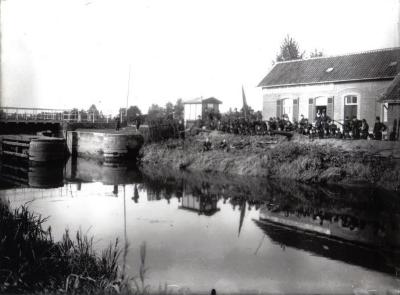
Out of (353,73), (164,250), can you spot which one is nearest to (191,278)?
(164,250)

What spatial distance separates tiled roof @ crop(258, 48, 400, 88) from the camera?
21.5 metres

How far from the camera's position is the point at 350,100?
73.2ft

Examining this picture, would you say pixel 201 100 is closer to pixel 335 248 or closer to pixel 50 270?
pixel 335 248

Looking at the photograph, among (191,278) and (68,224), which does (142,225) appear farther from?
(191,278)

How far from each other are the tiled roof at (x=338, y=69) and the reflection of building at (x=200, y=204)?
40.2 ft

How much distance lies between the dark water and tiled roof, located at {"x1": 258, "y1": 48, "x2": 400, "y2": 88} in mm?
9066

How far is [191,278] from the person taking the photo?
6965 millimetres

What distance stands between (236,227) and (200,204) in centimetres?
291

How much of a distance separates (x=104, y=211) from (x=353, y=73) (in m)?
16.2

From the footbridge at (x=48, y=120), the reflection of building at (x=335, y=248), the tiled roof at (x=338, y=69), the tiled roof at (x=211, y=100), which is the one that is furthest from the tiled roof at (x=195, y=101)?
the reflection of building at (x=335, y=248)

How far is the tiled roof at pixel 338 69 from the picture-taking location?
2153 cm

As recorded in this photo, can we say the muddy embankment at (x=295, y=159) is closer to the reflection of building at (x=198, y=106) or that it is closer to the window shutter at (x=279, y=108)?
the window shutter at (x=279, y=108)

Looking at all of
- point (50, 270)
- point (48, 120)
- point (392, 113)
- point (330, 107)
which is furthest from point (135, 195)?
point (48, 120)

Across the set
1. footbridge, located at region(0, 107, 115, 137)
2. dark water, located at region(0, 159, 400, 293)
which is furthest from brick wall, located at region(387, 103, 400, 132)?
footbridge, located at region(0, 107, 115, 137)
